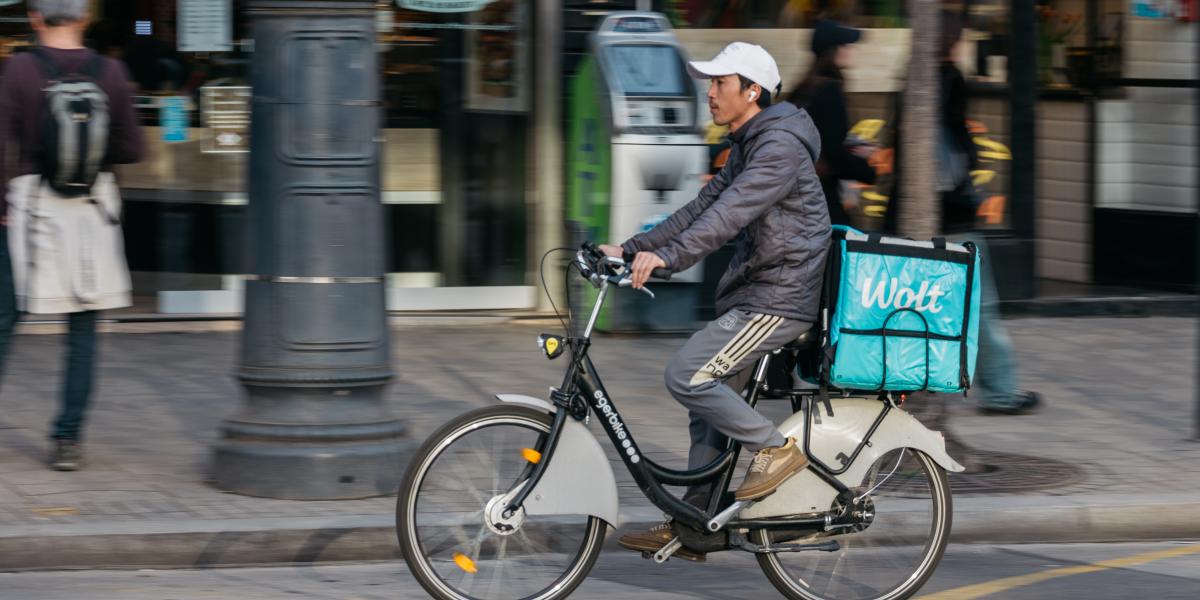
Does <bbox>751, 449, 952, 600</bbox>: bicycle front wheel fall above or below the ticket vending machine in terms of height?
below

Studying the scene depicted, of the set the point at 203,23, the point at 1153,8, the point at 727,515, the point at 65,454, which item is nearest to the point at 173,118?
the point at 203,23

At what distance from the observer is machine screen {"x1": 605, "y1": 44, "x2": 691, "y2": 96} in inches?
383

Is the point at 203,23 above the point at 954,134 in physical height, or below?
above

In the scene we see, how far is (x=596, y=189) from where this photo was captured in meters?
10.0

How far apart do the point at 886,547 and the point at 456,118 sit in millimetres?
5727

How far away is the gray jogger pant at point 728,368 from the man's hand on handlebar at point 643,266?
12.2 inches

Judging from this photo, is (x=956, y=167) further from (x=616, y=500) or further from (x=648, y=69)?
(x=616, y=500)

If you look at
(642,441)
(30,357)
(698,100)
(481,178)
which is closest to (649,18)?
(698,100)

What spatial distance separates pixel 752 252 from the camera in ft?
17.4

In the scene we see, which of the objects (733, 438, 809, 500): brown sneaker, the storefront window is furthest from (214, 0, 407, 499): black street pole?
the storefront window

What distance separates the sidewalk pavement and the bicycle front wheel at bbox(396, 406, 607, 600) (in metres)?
0.95

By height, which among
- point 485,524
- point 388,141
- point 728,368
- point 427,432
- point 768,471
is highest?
point 388,141

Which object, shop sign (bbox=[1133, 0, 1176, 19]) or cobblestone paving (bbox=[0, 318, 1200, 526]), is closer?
cobblestone paving (bbox=[0, 318, 1200, 526])

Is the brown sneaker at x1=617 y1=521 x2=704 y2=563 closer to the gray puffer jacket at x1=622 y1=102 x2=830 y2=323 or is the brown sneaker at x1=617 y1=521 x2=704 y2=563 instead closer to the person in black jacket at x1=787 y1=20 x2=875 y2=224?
the gray puffer jacket at x1=622 y1=102 x2=830 y2=323
